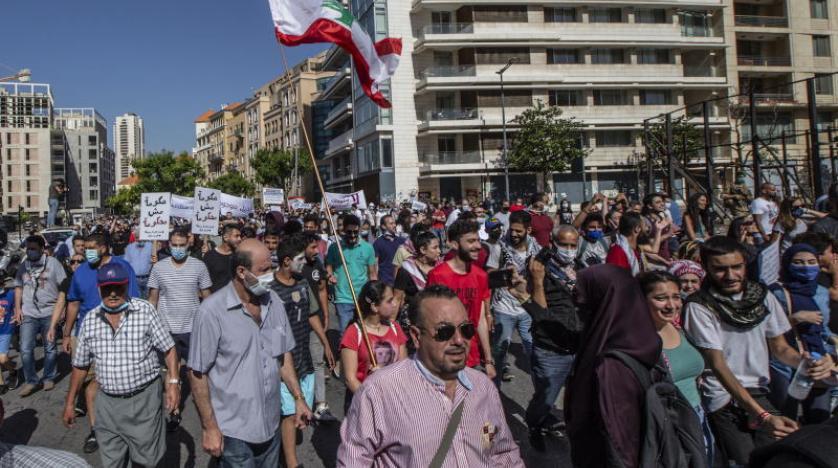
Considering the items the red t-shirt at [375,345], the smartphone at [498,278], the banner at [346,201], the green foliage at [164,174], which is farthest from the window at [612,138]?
the green foliage at [164,174]

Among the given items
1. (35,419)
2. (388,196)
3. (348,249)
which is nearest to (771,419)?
(348,249)

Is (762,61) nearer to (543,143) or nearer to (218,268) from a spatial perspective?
(543,143)

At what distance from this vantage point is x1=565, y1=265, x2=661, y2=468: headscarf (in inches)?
96.7

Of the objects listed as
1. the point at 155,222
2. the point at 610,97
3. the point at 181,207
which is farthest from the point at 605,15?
the point at 155,222

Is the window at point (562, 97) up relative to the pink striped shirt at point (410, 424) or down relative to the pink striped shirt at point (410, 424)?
up

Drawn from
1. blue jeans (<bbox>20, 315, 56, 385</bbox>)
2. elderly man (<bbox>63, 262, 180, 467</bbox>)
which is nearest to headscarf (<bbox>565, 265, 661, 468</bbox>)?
elderly man (<bbox>63, 262, 180, 467</bbox>)

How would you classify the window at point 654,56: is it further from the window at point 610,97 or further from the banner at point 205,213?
the banner at point 205,213

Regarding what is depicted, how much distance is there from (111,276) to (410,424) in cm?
276

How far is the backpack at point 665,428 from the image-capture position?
7.84ft

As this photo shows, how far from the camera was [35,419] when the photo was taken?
21.4 ft

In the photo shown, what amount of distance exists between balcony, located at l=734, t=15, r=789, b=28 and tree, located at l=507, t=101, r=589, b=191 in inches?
656

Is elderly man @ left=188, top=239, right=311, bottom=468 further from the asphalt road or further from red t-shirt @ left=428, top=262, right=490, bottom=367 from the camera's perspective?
red t-shirt @ left=428, top=262, right=490, bottom=367

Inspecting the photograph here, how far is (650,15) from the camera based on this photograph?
4444 cm

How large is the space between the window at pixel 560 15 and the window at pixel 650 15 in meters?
4.62
